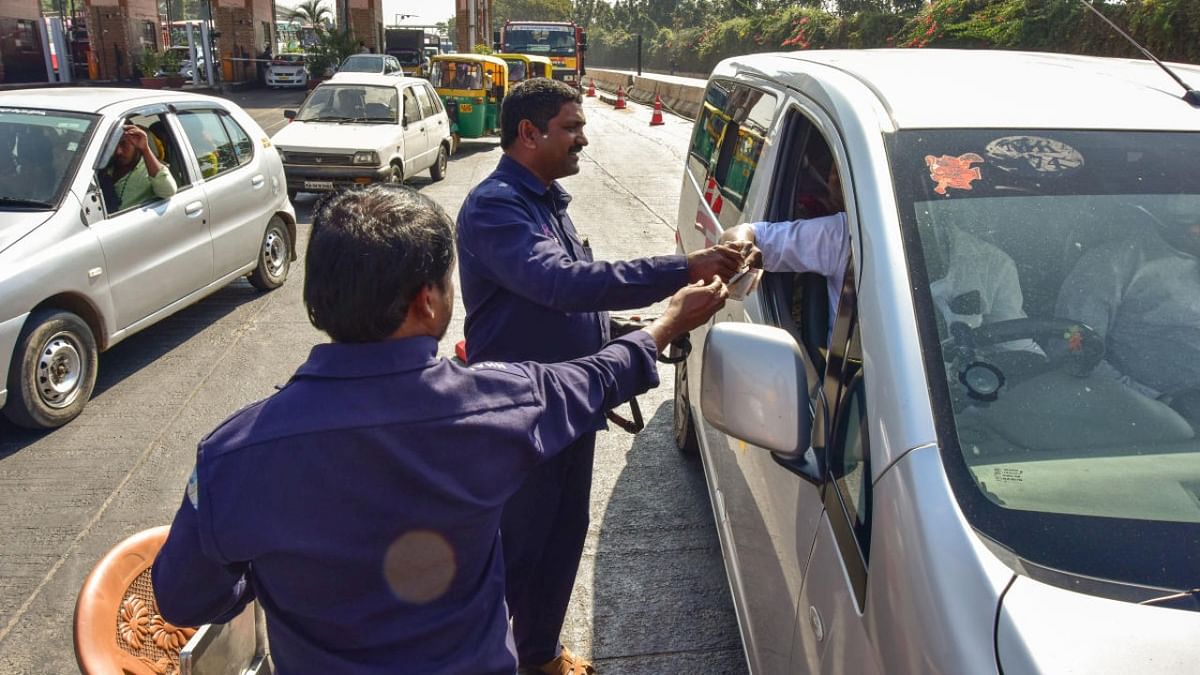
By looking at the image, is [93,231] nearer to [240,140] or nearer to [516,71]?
[240,140]

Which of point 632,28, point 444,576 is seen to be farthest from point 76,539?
point 632,28

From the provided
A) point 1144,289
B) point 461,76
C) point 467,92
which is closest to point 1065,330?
point 1144,289

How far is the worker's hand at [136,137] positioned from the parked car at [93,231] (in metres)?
0.07

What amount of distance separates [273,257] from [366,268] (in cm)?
709

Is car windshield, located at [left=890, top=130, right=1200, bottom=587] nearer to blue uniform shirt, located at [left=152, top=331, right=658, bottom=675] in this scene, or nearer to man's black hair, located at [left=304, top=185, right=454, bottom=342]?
blue uniform shirt, located at [left=152, top=331, right=658, bottom=675]

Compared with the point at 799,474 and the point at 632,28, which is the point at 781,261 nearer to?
the point at 799,474

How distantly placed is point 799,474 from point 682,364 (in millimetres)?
2457

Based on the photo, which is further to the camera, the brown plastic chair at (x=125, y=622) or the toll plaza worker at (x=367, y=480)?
the brown plastic chair at (x=125, y=622)

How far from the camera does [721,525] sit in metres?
3.27

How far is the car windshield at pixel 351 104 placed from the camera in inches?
507

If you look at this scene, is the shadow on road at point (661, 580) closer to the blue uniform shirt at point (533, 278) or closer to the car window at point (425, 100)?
the blue uniform shirt at point (533, 278)

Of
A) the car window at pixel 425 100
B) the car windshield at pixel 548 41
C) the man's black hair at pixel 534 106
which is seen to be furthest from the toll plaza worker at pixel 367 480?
the car windshield at pixel 548 41

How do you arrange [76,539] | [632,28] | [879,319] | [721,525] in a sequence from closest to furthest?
1. [879,319]
2. [721,525]
3. [76,539]
4. [632,28]

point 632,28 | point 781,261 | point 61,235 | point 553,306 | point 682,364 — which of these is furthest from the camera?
point 632,28
